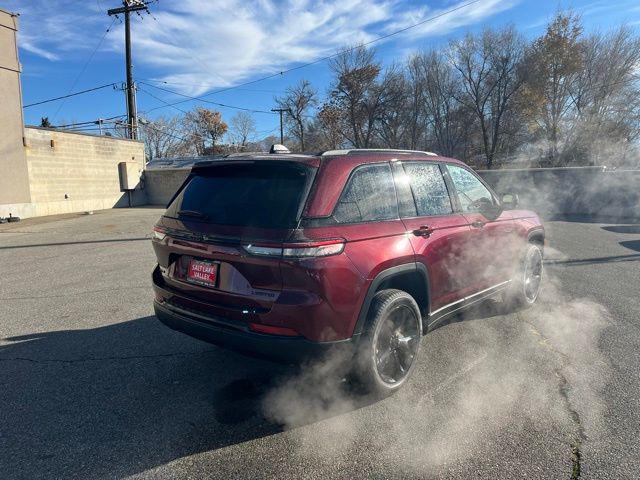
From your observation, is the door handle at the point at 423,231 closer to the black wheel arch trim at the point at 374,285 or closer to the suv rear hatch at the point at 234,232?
the black wheel arch trim at the point at 374,285

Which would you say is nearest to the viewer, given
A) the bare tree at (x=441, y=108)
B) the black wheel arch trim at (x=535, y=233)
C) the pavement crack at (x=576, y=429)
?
the pavement crack at (x=576, y=429)

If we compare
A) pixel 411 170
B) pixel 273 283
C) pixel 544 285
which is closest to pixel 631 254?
pixel 544 285

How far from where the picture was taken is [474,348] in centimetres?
410

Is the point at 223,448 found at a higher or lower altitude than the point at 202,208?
lower

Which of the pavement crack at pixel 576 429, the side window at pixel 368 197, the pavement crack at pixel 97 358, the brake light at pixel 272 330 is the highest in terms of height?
the side window at pixel 368 197

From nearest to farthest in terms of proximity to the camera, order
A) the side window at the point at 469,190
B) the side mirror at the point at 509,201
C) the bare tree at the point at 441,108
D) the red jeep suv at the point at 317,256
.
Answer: the red jeep suv at the point at 317,256, the side window at the point at 469,190, the side mirror at the point at 509,201, the bare tree at the point at 441,108

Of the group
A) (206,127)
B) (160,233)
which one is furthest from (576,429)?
(206,127)

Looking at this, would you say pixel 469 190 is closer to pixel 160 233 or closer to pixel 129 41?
pixel 160 233

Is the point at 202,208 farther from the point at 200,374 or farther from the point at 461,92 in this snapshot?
the point at 461,92

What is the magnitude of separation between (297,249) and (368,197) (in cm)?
82

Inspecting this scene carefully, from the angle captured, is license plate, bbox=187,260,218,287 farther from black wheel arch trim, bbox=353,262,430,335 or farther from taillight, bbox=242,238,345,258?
black wheel arch trim, bbox=353,262,430,335

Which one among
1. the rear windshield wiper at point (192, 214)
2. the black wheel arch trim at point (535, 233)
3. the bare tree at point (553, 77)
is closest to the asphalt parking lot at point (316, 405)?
the black wheel arch trim at point (535, 233)

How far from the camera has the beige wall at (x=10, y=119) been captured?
15.9m

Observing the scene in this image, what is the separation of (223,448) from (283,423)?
0.45m
